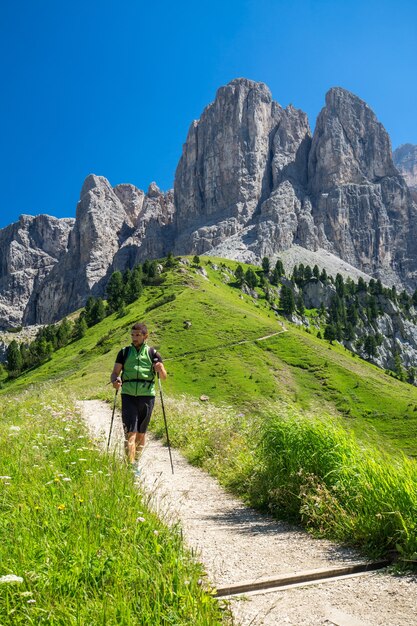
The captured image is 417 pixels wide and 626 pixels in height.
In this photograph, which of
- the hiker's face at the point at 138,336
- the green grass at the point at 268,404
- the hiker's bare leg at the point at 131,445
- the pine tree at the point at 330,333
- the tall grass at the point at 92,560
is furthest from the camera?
the pine tree at the point at 330,333

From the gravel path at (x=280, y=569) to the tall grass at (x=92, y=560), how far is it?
1.75 ft

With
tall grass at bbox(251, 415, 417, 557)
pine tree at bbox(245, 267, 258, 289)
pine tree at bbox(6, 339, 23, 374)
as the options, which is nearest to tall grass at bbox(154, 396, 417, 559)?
tall grass at bbox(251, 415, 417, 557)

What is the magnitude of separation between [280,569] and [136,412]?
5.53 metres

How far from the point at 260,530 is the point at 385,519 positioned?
211cm

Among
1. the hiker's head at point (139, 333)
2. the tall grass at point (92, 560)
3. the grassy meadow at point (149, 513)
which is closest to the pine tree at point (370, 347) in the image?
the grassy meadow at point (149, 513)

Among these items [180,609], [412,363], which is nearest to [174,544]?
[180,609]

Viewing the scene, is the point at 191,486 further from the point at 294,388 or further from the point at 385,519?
the point at 294,388

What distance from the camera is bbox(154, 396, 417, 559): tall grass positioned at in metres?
6.17

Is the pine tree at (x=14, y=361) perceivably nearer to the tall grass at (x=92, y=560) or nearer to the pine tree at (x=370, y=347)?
the pine tree at (x=370, y=347)

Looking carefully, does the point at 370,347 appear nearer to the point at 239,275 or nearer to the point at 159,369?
the point at 239,275

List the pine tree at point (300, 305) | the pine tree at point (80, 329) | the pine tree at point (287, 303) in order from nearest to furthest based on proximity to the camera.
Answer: the pine tree at point (80, 329)
the pine tree at point (287, 303)
the pine tree at point (300, 305)

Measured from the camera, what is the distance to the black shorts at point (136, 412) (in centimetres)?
1052

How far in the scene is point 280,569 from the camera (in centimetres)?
578

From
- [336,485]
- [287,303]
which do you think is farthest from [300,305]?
[336,485]
